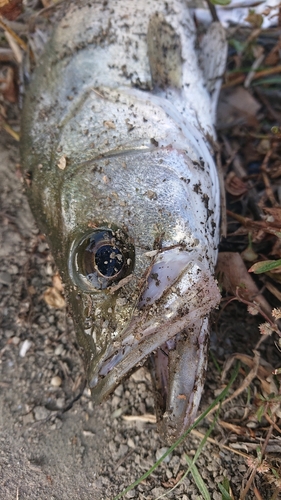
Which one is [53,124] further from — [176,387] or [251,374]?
[251,374]

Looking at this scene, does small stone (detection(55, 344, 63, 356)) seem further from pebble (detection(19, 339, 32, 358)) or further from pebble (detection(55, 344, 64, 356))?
pebble (detection(19, 339, 32, 358))

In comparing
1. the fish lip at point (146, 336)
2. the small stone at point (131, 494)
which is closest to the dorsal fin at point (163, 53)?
the fish lip at point (146, 336)

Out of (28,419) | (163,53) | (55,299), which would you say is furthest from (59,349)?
(163,53)

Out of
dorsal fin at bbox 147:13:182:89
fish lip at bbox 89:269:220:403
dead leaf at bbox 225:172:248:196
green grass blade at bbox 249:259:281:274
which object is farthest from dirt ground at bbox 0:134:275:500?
dorsal fin at bbox 147:13:182:89

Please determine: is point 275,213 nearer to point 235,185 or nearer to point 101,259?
point 235,185

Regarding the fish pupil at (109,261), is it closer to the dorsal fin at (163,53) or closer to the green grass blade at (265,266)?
the green grass blade at (265,266)

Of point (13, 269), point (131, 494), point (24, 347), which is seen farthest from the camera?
point (13, 269)

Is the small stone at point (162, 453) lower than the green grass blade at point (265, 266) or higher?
lower
